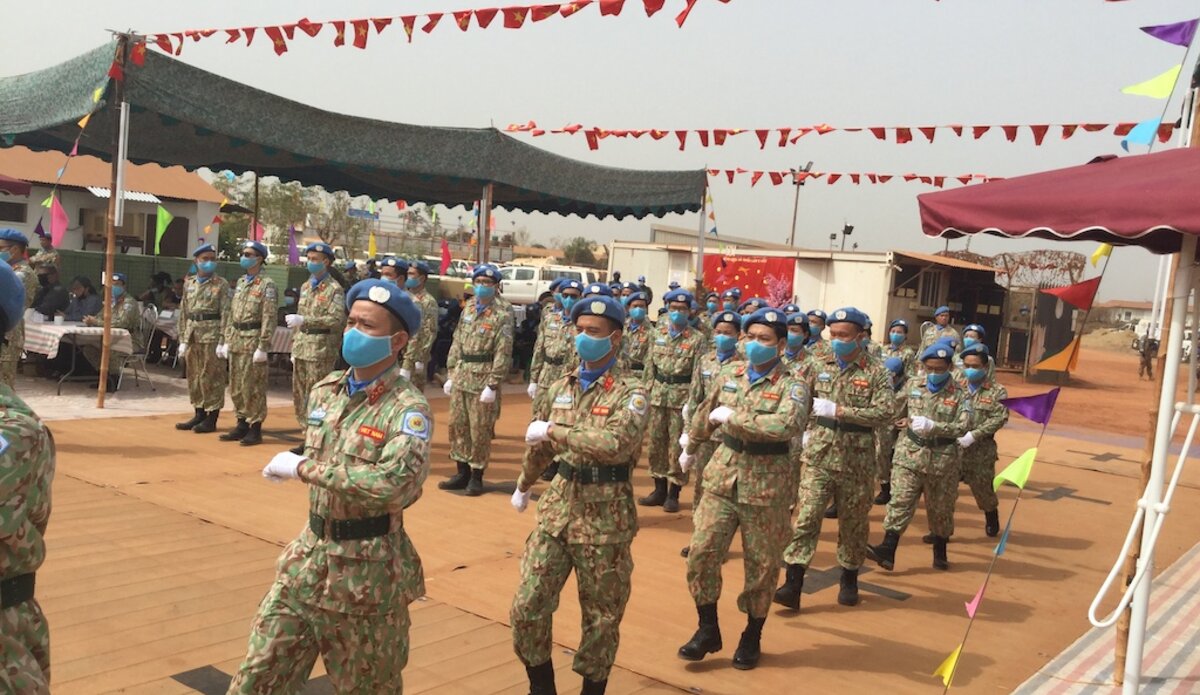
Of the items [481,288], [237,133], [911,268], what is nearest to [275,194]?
[911,268]

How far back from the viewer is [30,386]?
12.5 metres

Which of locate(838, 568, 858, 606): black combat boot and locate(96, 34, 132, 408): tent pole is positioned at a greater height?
locate(96, 34, 132, 408): tent pole

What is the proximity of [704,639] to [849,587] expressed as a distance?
182cm

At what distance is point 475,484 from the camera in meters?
9.05

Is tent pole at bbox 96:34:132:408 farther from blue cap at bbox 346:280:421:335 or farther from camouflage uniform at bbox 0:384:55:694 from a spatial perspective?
camouflage uniform at bbox 0:384:55:694

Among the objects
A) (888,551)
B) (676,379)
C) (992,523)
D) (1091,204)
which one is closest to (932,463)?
(888,551)

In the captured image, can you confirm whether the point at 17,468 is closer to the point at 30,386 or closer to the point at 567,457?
the point at 567,457

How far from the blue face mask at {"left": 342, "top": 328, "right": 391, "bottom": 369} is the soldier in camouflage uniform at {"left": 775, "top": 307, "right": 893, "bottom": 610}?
3.75 meters

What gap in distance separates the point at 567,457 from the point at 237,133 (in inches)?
326

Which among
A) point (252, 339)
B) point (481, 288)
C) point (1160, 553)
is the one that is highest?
point (481, 288)

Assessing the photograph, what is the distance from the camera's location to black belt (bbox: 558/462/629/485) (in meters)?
4.33

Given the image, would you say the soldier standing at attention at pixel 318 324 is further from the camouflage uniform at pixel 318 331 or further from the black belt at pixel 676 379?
the black belt at pixel 676 379

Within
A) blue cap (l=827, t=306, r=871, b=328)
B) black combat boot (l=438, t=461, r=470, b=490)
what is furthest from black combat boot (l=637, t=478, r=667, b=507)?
blue cap (l=827, t=306, r=871, b=328)

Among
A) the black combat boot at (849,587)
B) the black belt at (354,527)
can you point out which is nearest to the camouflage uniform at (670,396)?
the black combat boot at (849,587)
